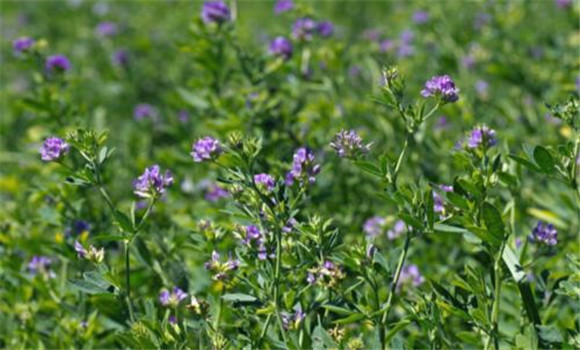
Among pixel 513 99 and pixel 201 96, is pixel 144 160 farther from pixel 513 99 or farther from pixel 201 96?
pixel 513 99

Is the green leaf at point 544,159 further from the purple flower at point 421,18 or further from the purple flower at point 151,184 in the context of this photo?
the purple flower at point 421,18

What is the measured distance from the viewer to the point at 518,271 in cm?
182

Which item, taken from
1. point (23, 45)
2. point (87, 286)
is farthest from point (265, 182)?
point (23, 45)

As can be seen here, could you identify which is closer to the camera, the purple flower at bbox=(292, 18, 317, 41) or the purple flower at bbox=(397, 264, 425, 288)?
the purple flower at bbox=(397, 264, 425, 288)

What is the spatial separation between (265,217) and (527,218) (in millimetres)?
1322

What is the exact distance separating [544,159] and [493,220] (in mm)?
158

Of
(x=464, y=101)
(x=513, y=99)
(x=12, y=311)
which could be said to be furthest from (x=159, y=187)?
(x=513, y=99)

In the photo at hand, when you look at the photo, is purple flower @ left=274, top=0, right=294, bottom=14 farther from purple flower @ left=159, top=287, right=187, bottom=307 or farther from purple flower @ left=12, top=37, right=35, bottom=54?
purple flower @ left=159, top=287, right=187, bottom=307

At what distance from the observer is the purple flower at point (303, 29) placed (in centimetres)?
314

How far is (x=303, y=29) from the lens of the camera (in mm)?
3156

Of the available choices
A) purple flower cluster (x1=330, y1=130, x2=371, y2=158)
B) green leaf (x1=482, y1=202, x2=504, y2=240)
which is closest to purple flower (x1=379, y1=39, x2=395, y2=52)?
purple flower cluster (x1=330, y1=130, x2=371, y2=158)

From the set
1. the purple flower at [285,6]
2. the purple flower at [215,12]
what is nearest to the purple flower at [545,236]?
the purple flower at [215,12]

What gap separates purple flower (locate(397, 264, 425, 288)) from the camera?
2.32 m

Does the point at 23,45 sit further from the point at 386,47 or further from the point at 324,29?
the point at 386,47
